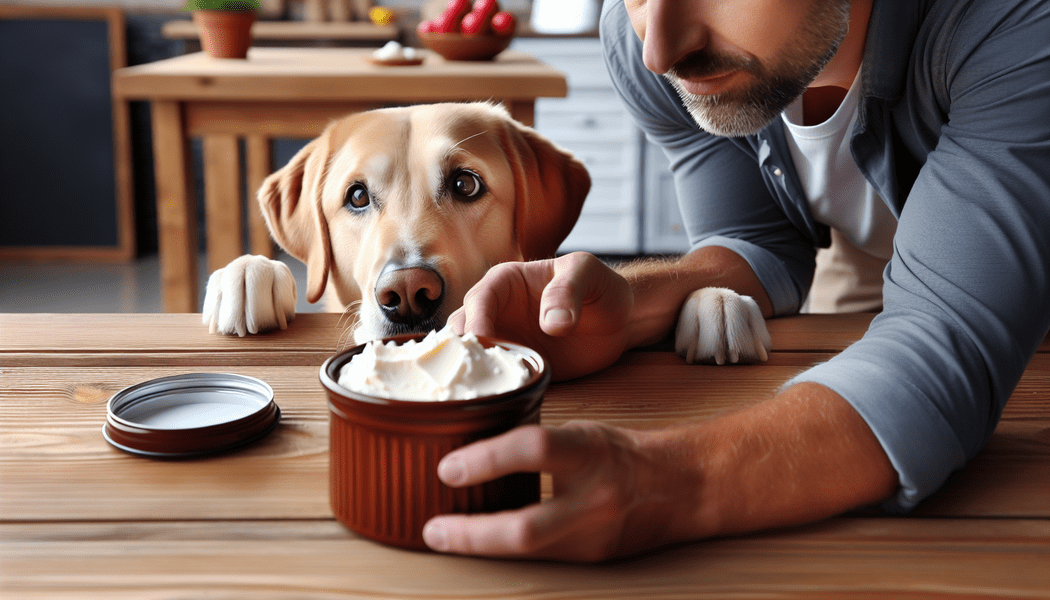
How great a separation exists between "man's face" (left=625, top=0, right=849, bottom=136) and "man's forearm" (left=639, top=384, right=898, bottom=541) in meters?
0.56

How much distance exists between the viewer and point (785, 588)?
1.78 ft

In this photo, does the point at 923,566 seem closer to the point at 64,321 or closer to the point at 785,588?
the point at 785,588

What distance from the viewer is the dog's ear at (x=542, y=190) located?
5.00 feet

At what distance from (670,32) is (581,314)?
0.42 m

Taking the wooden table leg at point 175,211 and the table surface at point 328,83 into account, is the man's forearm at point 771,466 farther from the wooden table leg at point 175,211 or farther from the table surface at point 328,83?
the wooden table leg at point 175,211

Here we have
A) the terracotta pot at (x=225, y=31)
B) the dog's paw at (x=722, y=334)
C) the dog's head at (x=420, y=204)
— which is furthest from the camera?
the terracotta pot at (x=225, y=31)

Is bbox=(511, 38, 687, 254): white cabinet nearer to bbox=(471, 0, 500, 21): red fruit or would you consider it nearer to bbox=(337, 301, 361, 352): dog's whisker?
bbox=(471, 0, 500, 21): red fruit

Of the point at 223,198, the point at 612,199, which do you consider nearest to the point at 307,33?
the point at 612,199

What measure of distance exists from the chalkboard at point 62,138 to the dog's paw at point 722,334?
16.4 feet

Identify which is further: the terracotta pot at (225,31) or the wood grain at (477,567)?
the terracotta pot at (225,31)

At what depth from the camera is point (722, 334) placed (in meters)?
1.02

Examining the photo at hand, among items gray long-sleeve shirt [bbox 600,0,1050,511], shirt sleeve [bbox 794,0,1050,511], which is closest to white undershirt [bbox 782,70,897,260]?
gray long-sleeve shirt [bbox 600,0,1050,511]

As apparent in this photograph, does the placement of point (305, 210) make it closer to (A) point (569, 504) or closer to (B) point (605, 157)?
(A) point (569, 504)

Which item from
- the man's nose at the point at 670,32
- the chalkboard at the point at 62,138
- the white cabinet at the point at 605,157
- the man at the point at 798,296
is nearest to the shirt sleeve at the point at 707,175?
the man at the point at 798,296
